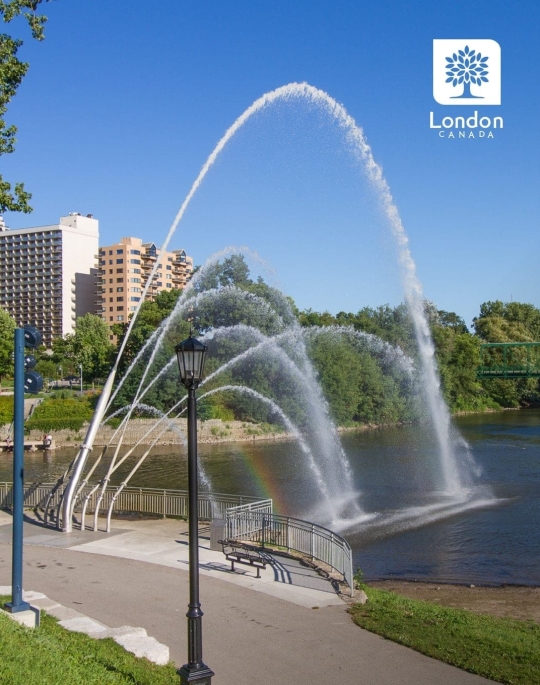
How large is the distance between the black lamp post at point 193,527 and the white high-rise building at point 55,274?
6489 inches

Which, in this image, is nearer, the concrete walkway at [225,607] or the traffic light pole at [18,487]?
the concrete walkway at [225,607]

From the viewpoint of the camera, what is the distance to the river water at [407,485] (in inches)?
957

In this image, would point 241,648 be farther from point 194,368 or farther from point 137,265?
point 137,265

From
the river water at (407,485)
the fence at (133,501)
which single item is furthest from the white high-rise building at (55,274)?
the fence at (133,501)

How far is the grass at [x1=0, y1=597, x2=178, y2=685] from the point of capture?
31.5 ft

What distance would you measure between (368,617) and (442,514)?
59.1ft

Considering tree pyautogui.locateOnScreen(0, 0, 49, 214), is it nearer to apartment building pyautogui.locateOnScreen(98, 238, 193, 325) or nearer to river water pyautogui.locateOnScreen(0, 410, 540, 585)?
river water pyautogui.locateOnScreen(0, 410, 540, 585)

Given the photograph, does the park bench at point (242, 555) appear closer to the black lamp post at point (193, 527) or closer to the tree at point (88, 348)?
the black lamp post at point (193, 527)

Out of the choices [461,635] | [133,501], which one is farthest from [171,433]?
[461,635]

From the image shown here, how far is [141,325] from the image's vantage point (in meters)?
83.1

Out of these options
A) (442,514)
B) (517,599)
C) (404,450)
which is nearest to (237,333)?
(404,450)

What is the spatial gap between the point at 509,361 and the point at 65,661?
428 ft

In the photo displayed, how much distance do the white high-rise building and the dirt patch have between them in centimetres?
15693

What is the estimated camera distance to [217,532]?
21203mm
